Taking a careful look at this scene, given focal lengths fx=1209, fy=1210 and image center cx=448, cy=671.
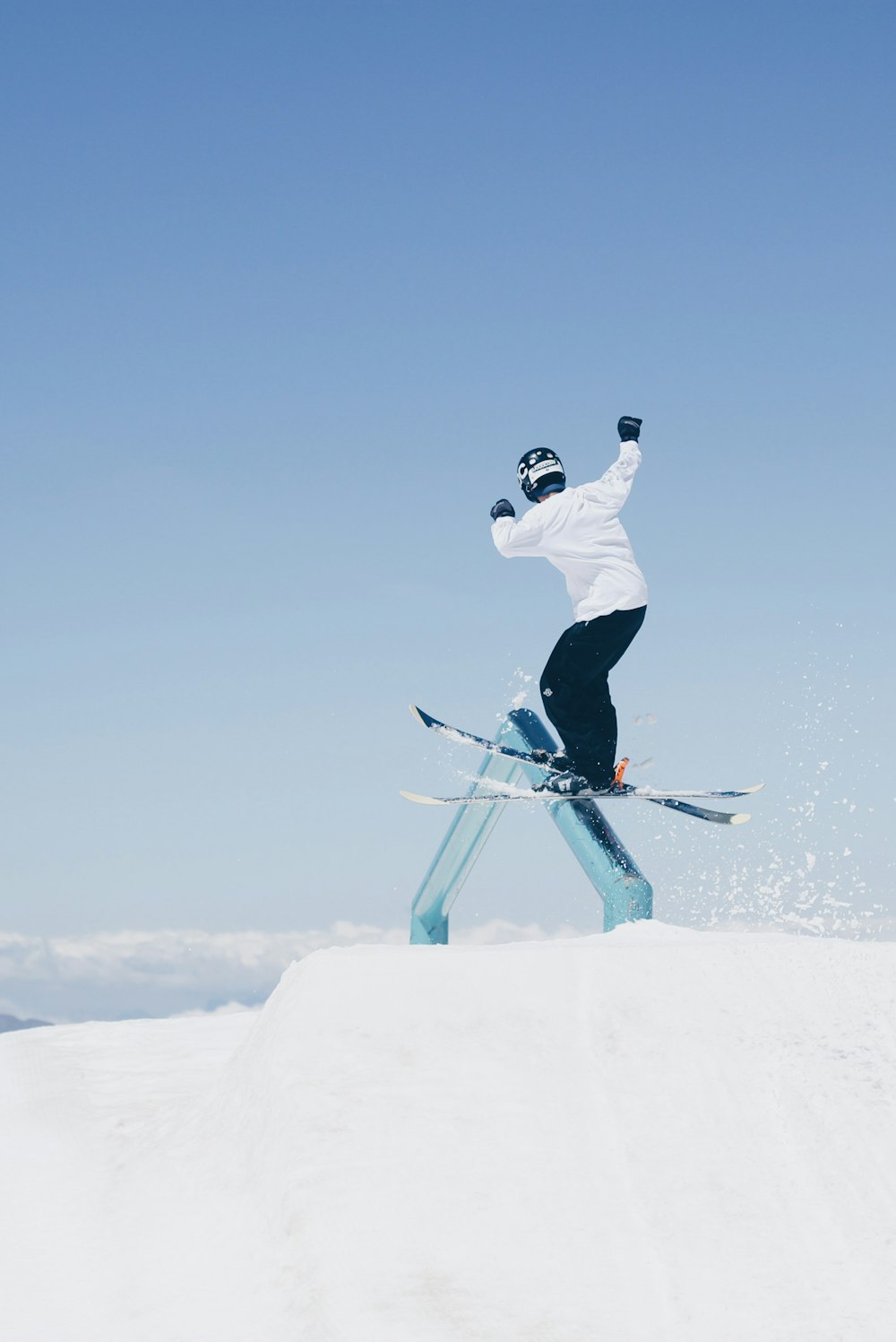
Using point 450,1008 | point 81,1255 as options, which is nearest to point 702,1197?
point 450,1008

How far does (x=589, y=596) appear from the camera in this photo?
11859 mm

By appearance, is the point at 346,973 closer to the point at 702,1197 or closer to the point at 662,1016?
the point at 662,1016

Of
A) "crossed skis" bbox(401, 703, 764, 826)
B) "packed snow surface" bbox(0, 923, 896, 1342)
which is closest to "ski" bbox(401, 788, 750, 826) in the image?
"crossed skis" bbox(401, 703, 764, 826)

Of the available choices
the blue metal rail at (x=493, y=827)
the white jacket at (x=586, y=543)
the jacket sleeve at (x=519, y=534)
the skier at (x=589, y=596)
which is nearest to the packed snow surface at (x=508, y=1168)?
the blue metal rail at (x=493, y=827)

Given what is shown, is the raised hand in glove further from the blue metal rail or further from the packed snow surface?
the packed snow surface

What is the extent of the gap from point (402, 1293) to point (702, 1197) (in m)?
1.76

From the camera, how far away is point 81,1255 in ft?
23.4

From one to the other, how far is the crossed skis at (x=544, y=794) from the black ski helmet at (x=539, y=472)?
2.53 meters

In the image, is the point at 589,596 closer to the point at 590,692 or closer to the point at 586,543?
the point at 586,543

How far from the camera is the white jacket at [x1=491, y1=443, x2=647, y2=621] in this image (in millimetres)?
11758

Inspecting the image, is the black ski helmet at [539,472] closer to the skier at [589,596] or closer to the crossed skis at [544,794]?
the skier at [589,596]

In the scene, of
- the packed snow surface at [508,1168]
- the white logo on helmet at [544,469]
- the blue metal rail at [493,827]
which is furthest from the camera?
the white logo on helmet at [544,469]

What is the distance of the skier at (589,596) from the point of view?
11664 millimetres

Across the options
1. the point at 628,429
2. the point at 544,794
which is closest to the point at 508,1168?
the point at 544,794
